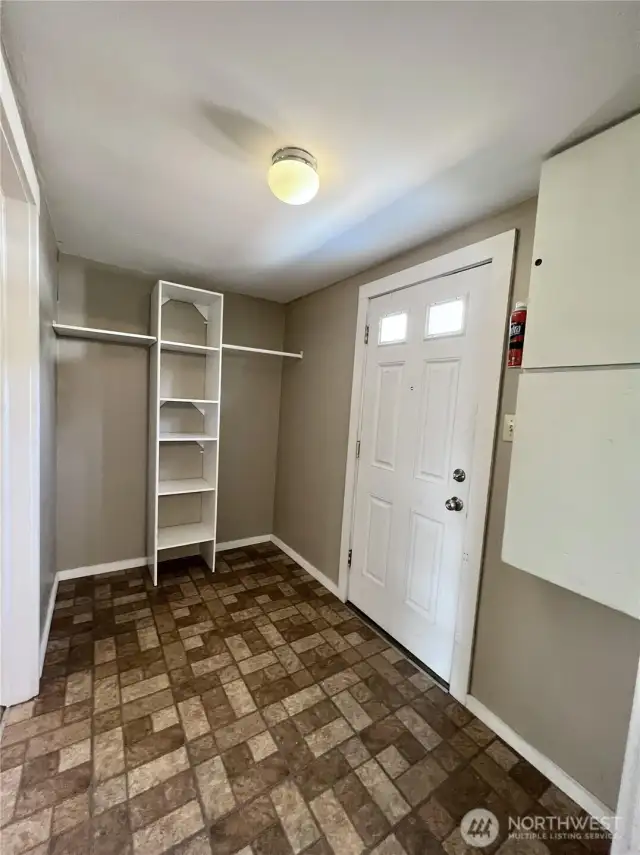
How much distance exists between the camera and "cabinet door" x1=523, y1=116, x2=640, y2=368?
1.01m

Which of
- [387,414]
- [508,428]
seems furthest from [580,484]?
[387,414]

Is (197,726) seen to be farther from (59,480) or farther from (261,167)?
(261,167)

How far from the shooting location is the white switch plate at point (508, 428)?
59.7 inches

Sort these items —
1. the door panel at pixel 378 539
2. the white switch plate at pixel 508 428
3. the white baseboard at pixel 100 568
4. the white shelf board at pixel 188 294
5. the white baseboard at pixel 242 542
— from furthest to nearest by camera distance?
the white baseboard at pixel 242 542
the white baseboard at pixel 100 568
the white shelf board at pixel 188 294
the door panel at pixel 378 539
the white switch plate at pixel 508 428

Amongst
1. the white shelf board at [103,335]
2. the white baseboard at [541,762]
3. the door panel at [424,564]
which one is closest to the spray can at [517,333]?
the door panel at [424,564]

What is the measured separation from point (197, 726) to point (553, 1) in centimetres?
249

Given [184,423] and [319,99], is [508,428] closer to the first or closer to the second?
[319,99]

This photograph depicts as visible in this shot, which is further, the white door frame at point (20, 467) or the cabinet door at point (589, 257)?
the white door frame at point (20, 467)

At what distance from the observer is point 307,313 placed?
117 inches

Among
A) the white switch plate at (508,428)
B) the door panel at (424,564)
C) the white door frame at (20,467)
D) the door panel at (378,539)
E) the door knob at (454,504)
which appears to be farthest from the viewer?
the door panel at (378,539)
